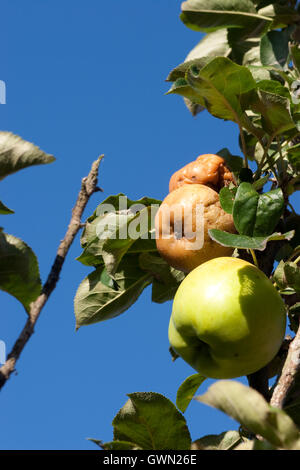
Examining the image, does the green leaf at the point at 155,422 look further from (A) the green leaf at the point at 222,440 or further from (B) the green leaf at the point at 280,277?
(B) the green leaf at the point at 280,277

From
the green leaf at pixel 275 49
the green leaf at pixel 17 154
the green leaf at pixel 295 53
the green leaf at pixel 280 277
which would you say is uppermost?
the green leaf at pixel 275 49

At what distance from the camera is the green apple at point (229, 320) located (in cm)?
151

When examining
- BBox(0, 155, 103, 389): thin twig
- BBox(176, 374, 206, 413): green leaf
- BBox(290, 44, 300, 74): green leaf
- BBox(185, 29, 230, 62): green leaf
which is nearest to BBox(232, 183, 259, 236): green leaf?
BBox(0, 155, 103, 389): thin twig

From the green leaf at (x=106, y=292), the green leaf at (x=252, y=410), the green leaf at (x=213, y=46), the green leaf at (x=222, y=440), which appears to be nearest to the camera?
the green leaf at (x=252, y=410)

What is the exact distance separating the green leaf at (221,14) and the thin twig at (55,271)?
4.28ft

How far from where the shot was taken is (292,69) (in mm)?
2418

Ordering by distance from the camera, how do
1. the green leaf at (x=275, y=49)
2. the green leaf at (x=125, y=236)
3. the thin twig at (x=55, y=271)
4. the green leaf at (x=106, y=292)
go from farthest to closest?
the green leaf at (x=275, y=49)
the green leaf at (x=106, y=292)
the green leaf at (x=125, y=236)
the thin twig at (x=55, y=271)

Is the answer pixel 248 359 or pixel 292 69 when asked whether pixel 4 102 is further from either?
pixel 292 69

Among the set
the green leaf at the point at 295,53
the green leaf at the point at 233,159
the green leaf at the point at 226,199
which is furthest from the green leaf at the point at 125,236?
the green leaf at the point at 295,53

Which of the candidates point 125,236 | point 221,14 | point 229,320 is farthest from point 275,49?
point 229,320

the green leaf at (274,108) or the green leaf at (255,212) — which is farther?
the green leaf at (274,108)

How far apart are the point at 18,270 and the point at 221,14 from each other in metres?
1.57

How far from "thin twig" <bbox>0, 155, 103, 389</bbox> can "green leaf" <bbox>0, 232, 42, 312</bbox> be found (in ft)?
0.57
